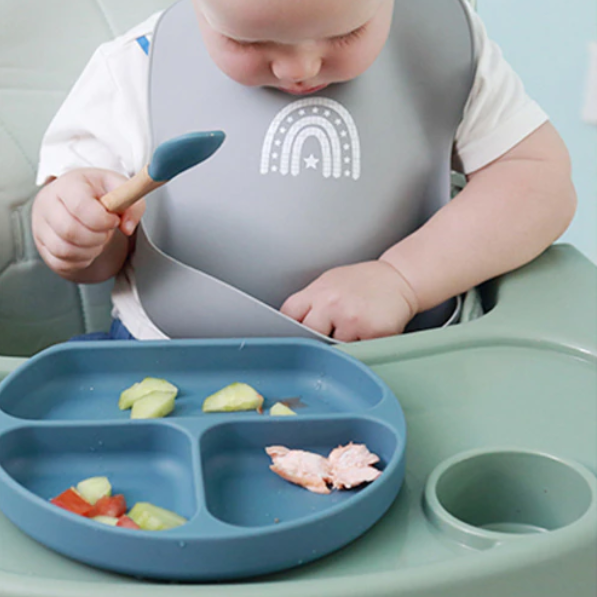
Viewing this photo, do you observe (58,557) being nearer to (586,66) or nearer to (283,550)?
(283,550)

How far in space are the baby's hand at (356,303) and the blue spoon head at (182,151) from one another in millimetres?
206

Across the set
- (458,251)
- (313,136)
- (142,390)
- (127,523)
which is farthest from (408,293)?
(127,523)

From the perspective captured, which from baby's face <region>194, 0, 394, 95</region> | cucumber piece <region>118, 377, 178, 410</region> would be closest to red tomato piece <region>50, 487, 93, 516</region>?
cucumber piece <region>118, 377, 178, 410</region>

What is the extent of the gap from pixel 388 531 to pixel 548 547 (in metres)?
0.08

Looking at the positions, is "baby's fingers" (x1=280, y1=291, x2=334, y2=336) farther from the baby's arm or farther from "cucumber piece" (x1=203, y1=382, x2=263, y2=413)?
"cucumber piece" (x1=203, y1=382, x2=263, y2=413)

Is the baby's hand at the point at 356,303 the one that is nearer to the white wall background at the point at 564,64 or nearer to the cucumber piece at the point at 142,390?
the cucumber piece at the point at 142,390

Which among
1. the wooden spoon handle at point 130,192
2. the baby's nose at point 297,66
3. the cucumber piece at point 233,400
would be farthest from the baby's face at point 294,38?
the cucumber piece at point 233,400

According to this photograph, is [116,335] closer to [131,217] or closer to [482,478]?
[131,217]

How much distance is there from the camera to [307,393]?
629mm

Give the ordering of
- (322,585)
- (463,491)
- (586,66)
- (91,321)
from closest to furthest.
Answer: (322,585) < (463,491) < (91,321) < (586,66)

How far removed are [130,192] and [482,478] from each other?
0.31 m

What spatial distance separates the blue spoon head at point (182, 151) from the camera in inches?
22.1

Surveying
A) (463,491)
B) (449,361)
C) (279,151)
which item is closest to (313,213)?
→ (279,151)

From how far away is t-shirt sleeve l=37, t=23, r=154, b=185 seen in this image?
0.87 m
